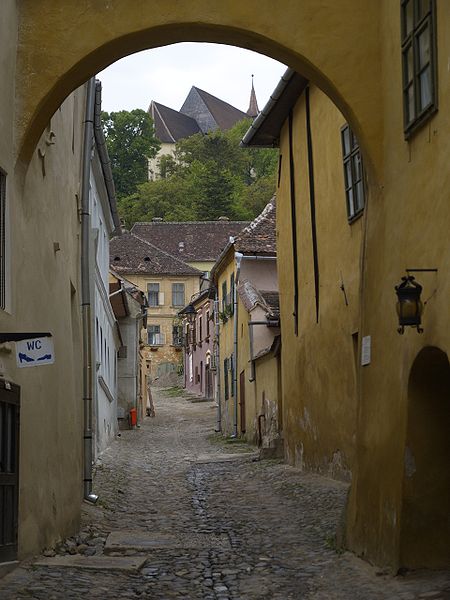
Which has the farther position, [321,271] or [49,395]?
[321,271]

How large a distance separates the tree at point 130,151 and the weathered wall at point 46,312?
77100 millimetres

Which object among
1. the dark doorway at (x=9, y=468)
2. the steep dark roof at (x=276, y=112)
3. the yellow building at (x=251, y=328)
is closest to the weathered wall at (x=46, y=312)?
the dark doorway at (x=9, y=468)

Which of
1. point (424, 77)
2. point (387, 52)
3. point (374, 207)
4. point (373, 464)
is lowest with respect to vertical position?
point (373, 464)

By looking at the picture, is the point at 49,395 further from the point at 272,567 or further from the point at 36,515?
the point at 272,567

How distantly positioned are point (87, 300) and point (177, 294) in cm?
5397

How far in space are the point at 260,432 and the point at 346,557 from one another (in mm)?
15097

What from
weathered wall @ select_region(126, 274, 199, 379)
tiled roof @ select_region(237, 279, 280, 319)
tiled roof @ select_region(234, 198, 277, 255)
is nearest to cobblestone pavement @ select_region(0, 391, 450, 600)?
tiled roof @ select_region(237, 279, 280, 319)

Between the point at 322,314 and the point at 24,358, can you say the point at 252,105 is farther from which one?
the point at 24,358

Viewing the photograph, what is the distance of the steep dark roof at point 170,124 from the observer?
114 meters

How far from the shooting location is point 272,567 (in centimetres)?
911

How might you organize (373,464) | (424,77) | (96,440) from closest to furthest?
1. (424,77)
2. (373,464)
3. (96,440)

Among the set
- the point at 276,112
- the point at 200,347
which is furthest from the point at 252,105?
the point at 276,112

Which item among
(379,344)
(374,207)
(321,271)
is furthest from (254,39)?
(321,271)

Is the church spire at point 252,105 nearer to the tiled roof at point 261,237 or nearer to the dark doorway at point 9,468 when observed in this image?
the tiled roof at point 261,237
